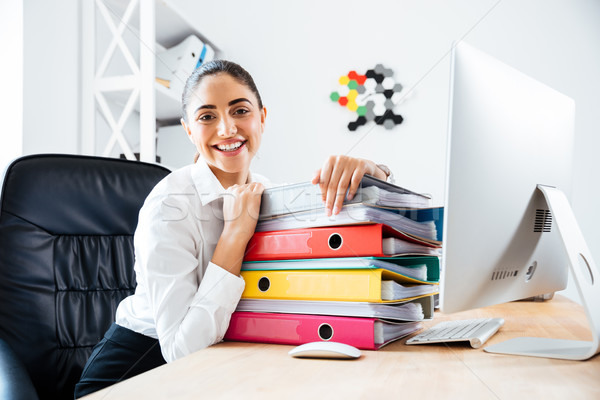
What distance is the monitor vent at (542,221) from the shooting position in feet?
2.14

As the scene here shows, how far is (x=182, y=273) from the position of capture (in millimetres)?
750

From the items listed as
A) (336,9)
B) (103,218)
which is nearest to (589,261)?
(103,218)

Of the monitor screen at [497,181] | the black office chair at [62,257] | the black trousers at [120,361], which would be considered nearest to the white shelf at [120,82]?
the black office chair at [62,257]

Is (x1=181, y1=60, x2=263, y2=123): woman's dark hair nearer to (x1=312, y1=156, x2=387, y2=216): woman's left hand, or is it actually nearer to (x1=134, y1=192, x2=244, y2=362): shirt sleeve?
(x1=134, y1=192, x2=244, y2=362): shirt sleeve

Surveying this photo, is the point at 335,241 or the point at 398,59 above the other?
the point at 398,59

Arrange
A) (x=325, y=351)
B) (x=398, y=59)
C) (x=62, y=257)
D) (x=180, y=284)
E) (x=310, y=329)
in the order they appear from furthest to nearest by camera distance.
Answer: (x=398, y=59) → (x=62, y=257) → (x=180, y=284) → (x=310, y=329) → (x=325, y=351)

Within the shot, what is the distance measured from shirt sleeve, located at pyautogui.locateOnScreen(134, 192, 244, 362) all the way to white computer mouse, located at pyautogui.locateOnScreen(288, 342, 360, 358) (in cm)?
18

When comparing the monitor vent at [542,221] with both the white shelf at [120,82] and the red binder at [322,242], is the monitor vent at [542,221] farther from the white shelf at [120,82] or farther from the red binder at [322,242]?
the white shelf at [120,82]

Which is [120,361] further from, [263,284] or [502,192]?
[502,192]

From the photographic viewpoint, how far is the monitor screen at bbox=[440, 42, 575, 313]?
20.2 inches

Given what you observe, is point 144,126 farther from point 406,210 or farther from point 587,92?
point 587,92

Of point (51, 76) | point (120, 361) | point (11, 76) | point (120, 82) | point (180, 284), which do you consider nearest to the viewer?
point (180, 284)

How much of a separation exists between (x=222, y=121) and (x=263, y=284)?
0.53m

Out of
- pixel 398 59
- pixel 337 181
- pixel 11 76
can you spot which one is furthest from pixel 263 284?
pixel 398 59
